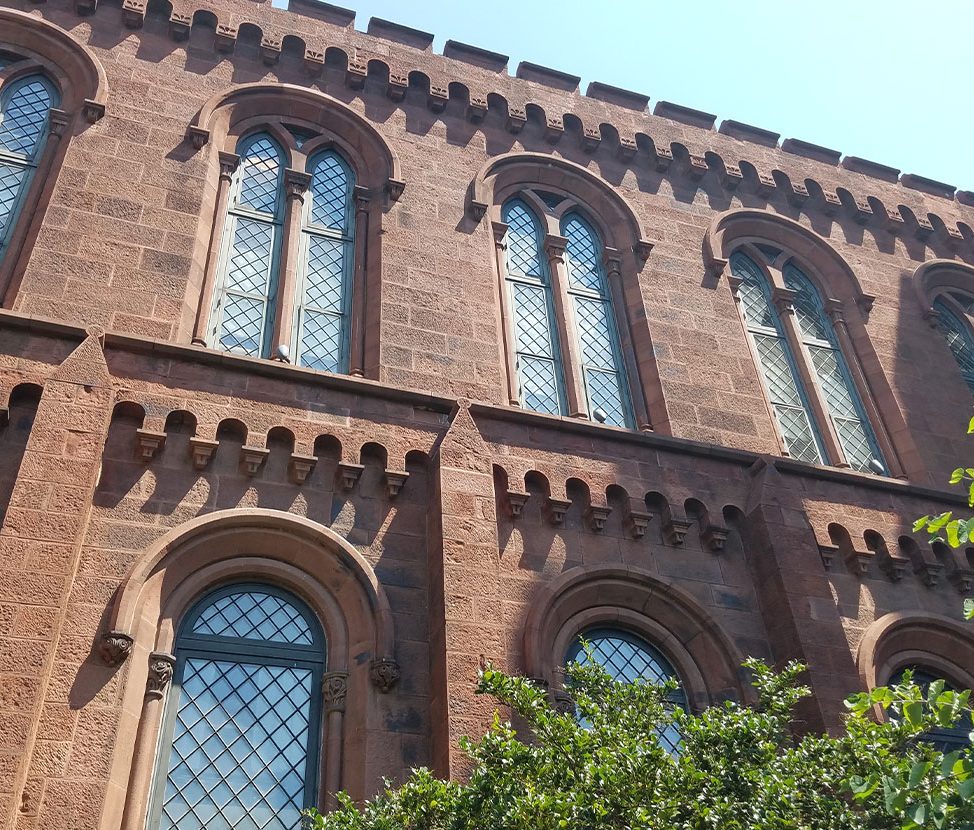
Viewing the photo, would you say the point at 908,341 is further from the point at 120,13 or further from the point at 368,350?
the point at 120,13

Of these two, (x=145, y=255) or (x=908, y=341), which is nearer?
(x=145, y=255)

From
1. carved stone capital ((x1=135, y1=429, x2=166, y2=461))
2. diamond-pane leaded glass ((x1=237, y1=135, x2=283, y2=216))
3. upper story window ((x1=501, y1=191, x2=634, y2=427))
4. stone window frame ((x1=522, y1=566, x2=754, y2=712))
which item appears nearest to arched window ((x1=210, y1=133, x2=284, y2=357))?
diamond-pane leaded glass ((x1=237, y1=135, x2=283, y2=216))

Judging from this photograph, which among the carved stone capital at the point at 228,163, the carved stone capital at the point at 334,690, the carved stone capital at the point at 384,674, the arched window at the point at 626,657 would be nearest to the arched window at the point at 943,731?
the arched window at the point at 626,657

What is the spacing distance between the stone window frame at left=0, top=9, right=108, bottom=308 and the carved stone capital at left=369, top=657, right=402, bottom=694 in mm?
5749

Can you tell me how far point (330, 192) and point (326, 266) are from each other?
1418 millimetres

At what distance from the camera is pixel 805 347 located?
13961 millimetres

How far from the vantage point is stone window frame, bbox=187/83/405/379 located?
36.3ft

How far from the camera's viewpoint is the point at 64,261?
1023 centimetres

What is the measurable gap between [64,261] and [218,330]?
168 centimetres

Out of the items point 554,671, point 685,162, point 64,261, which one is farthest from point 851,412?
point 64,261

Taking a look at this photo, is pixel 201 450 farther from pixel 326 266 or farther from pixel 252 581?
pixel 326 266

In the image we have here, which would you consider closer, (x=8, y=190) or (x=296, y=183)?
(x=8, y=190)

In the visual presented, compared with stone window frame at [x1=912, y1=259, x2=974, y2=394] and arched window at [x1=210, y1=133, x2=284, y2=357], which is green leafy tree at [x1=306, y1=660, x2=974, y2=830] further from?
stone window frame at [x1=912, y1=259, x2=974, y2=394]

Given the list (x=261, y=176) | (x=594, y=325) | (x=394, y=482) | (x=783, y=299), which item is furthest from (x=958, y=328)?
(x=261, y=176)
